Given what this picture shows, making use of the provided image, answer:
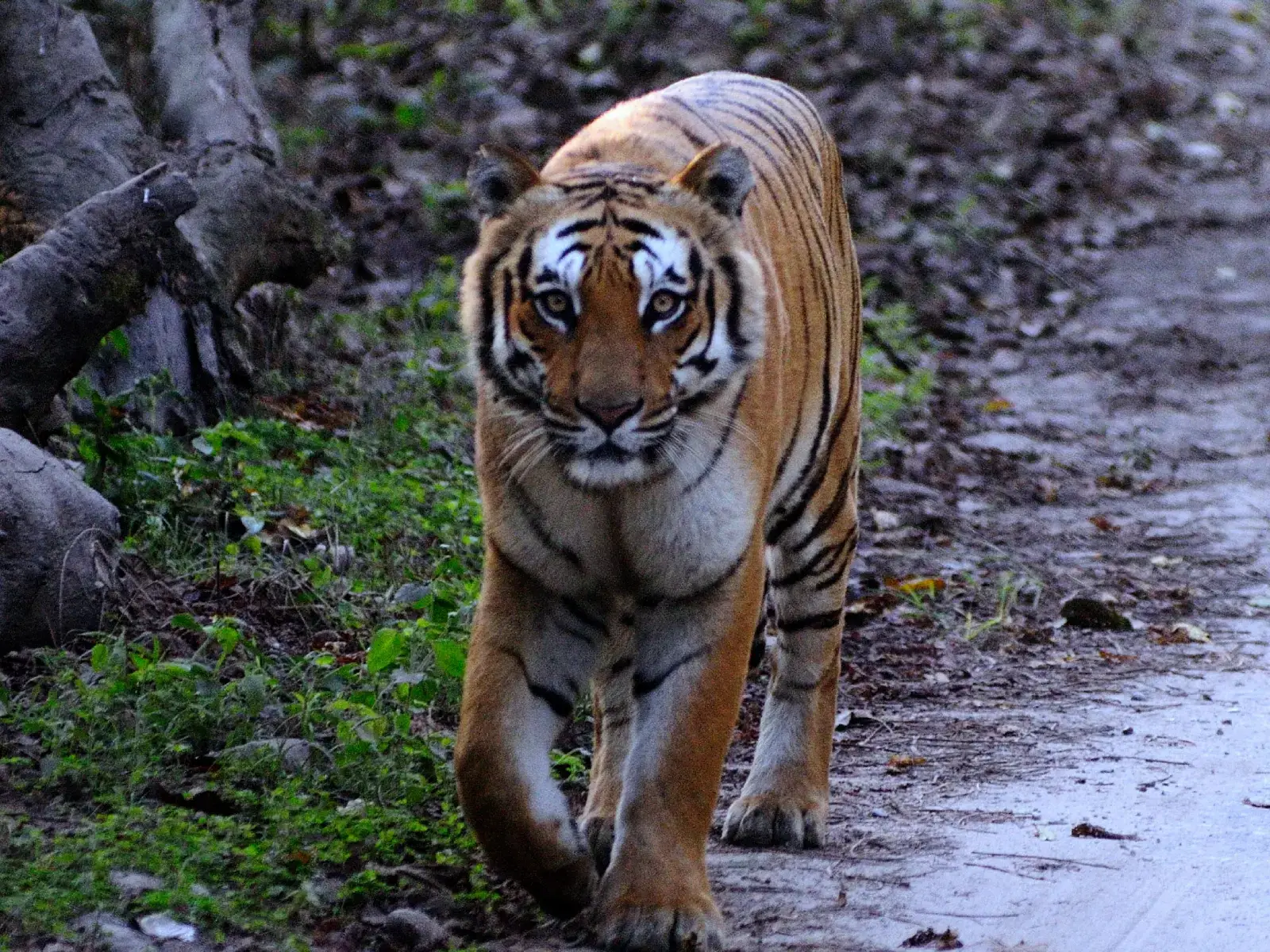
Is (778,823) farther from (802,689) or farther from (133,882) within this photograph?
(133,882)

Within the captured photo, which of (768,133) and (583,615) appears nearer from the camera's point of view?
(583,615)

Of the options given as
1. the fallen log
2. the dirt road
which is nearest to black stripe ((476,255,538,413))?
the dirt road

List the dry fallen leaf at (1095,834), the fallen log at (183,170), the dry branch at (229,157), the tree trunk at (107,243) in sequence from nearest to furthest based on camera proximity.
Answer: the dry fallen leaf at (1095,834) → the tree trunk at (107,243) → the fallen log at (183,170) → the dry branch at (229,157)

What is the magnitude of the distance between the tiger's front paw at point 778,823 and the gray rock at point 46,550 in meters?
1.53

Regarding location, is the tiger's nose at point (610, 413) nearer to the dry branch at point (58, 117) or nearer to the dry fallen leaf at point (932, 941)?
the dry fallen leaf at point (932, 941)

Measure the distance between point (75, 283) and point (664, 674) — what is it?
80.8 inches

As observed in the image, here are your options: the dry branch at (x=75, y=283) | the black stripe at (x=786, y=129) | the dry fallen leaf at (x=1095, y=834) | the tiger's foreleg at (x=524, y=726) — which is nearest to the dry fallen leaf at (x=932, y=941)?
the tiger's foreleg at (x=524, y=726)

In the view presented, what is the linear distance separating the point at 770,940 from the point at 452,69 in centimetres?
918

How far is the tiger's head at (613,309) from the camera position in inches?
120

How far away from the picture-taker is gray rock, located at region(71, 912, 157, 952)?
2.79 metres

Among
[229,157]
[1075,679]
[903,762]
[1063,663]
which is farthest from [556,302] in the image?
[229,157]

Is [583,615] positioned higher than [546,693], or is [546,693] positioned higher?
[583,615]

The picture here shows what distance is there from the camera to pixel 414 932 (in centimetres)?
297

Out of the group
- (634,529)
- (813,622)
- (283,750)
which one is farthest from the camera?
Result: (813,622)
